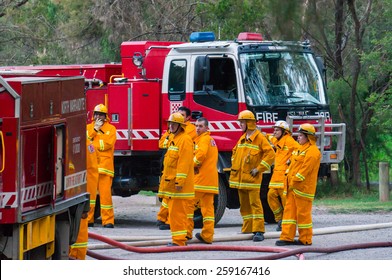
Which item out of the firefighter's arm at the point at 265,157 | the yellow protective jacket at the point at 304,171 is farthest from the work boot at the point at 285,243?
the firefighter's arm at the point at 265,157

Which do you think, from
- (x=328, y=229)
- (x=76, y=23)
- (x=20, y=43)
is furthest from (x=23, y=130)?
(x=20, y=43)

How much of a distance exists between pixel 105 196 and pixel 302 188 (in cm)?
423

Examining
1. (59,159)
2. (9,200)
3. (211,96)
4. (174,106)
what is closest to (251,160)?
(211,96)

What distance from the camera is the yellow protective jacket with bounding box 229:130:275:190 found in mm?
15461

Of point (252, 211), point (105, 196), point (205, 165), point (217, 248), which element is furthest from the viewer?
point (105, 196)

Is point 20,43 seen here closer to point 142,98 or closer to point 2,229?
point 142,98

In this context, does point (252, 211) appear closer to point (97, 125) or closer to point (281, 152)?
point (281, 152)

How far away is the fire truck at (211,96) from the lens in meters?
17.3

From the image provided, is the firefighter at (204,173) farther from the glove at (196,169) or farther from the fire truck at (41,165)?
the fire truck at (41,165)

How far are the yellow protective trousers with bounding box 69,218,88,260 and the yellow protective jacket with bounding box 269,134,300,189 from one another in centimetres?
486

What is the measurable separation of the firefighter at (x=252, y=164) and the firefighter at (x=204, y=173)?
1.30 feet

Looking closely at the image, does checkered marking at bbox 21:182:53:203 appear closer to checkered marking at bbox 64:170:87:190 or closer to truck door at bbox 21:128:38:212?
truck door at bbox 21:128:38:212

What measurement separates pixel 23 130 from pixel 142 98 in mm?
8532

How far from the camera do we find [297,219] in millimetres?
14812
